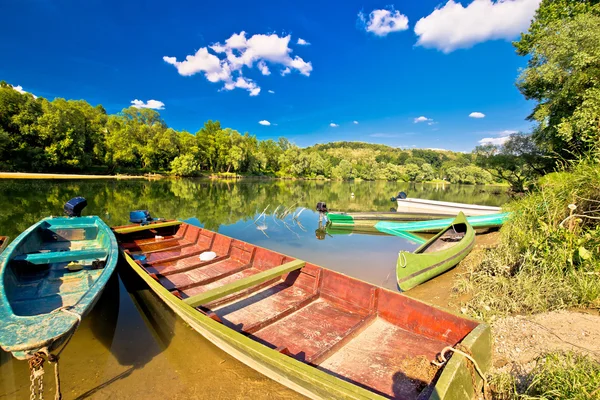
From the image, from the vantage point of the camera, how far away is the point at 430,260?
7160 mm

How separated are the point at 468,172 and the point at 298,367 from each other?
110 meters

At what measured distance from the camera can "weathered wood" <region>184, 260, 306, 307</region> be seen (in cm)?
388

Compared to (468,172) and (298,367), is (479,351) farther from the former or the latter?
(468,172)

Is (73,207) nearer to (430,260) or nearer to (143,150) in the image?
(430,260)

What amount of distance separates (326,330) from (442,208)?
21.9 meters

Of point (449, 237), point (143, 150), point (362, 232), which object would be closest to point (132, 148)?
point (143, 150)

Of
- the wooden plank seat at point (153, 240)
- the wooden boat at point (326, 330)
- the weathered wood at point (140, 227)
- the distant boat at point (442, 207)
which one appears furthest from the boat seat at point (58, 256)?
the distant boat at point (442, 207)

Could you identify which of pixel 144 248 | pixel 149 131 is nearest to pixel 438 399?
pixel 144 248

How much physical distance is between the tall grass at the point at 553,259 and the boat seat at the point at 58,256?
309 inches

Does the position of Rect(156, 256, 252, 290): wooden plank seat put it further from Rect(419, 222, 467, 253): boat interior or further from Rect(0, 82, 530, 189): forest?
Rect(0, 82, 530, 189): forest

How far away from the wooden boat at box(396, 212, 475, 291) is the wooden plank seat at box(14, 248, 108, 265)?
7.08 metres

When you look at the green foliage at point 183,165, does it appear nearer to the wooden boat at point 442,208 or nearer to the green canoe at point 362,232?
the wooden boat at point 442,208

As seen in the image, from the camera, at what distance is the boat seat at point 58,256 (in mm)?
5098

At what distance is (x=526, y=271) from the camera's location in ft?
17.9
